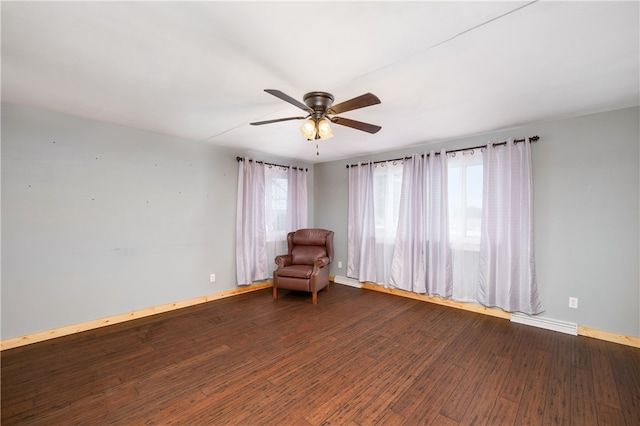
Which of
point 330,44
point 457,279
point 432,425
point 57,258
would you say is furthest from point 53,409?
point 457,279

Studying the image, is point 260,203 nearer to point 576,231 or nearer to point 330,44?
point 330,44

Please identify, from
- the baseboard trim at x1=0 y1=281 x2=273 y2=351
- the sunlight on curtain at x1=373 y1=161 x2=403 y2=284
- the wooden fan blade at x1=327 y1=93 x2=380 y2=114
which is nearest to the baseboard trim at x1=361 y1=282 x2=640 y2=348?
the sunlight on curtain at x1=373 y1=161 x2=403 y2=284

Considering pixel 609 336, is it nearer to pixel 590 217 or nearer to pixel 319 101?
pixel 590 217

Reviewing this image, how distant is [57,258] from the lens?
2.84 metres

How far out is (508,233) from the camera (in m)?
3.27

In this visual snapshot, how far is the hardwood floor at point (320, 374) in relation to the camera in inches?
69.2

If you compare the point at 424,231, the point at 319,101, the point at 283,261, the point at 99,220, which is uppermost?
the point at 319,101

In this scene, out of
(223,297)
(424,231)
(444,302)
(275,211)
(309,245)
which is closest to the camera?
(444,302)

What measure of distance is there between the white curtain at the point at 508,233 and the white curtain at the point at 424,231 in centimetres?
51

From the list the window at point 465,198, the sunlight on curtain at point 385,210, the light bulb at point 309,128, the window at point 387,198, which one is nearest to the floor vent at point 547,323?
the window at point 465,198

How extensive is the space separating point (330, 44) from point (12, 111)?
3297 millimetres

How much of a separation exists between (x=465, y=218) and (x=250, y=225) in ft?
10.8

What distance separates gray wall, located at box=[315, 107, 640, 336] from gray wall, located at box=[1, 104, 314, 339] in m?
4.40

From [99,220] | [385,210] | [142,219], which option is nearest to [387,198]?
[385,210]
